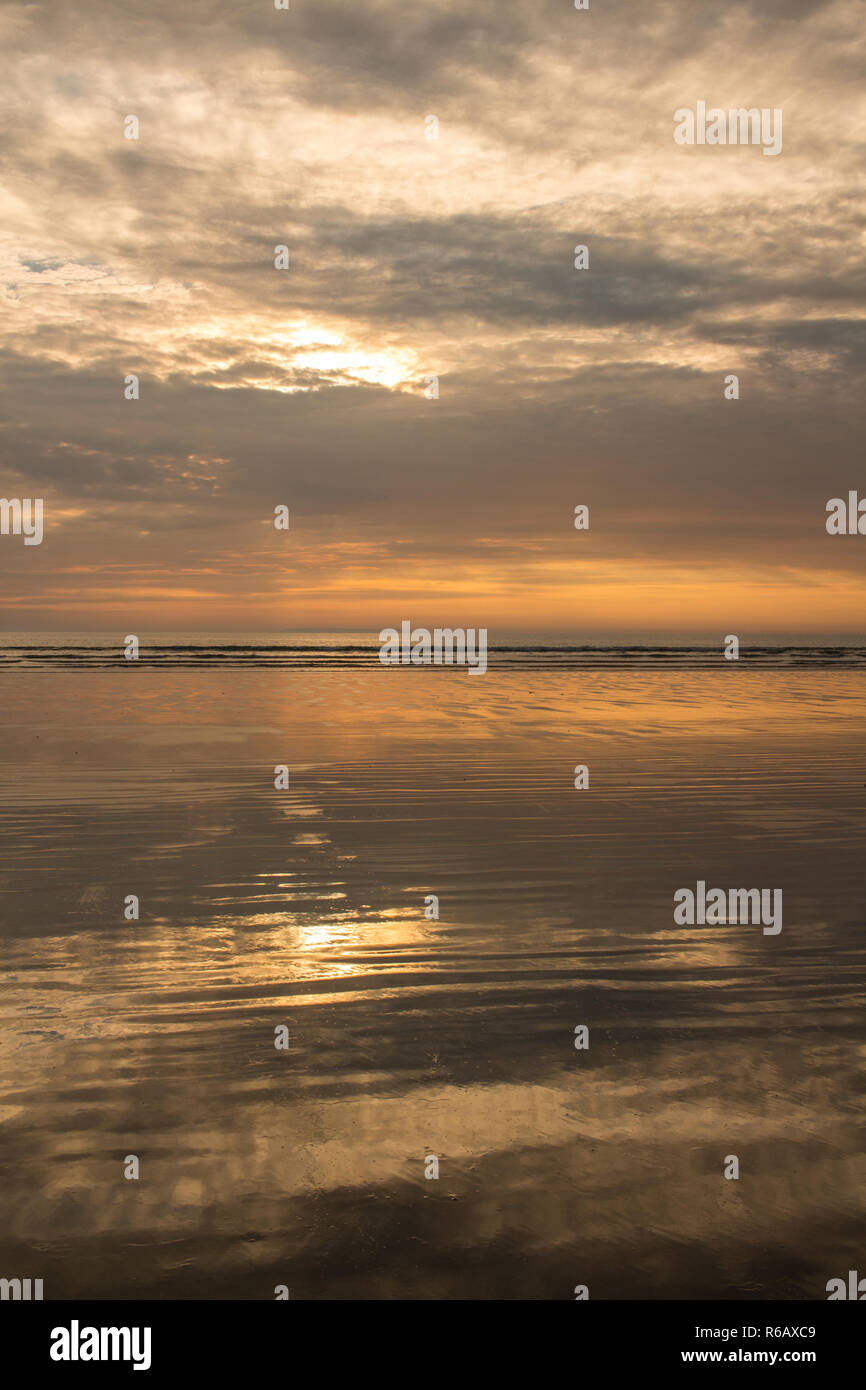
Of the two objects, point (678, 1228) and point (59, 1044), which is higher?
point (59, 1044)

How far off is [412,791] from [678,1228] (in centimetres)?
1107

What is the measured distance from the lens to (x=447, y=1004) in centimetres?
652

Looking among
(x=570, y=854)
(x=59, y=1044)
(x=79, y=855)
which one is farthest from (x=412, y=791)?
(x=59, y=1044)

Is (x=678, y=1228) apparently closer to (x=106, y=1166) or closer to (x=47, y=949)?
(x=106, y=1166)

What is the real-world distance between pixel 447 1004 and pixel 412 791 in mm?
8608

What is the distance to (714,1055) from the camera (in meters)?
5.75

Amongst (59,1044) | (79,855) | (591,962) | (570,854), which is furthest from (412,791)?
(59,1044)

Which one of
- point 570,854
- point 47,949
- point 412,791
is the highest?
point 412,791

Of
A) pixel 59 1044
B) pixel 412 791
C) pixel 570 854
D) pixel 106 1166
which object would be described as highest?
pixel 412 791
